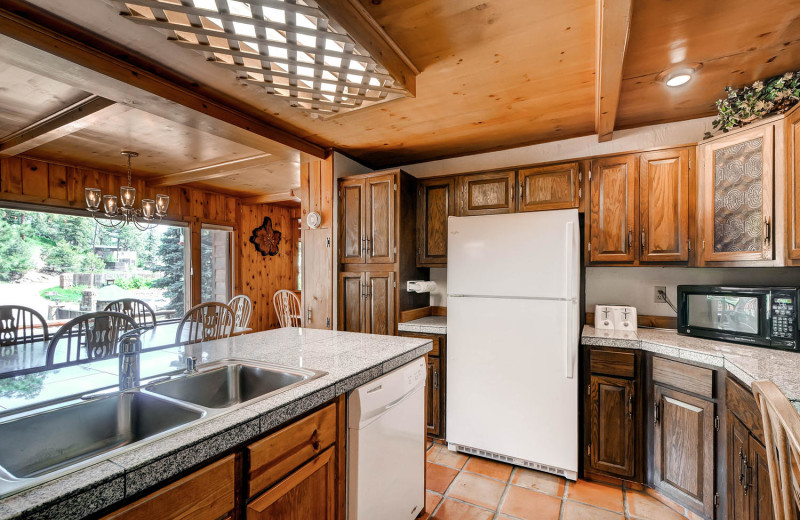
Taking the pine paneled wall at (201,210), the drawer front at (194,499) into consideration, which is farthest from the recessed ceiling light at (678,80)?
the pine paneled wall at (201,210)

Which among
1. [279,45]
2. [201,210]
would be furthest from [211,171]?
[279,45]

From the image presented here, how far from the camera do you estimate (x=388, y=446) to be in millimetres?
1570

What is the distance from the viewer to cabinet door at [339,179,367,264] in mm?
3066

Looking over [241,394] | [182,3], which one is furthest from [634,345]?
[182,3]

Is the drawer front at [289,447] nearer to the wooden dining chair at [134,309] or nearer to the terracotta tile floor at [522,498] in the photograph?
the terracotta tile floor at [522,498]

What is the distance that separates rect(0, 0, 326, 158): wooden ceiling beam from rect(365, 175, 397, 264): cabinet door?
3.25 feet

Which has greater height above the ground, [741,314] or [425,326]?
[741,314]

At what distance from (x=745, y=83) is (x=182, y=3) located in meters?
2.78

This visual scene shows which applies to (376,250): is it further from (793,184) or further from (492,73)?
(793,184)

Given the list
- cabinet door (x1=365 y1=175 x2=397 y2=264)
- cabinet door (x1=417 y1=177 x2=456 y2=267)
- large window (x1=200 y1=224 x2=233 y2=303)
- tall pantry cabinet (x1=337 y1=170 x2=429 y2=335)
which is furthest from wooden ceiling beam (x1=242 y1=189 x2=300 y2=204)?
cabinet door (x1=417 y1=177 x2=456 y2=267)

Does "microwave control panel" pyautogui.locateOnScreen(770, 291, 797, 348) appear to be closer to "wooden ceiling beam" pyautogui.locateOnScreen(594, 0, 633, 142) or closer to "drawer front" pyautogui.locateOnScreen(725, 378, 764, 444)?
"drawer front" pyautogui.locateOnScreen(725, 378, 764, 444)

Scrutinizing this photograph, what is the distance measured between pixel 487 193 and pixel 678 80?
1.28 meters

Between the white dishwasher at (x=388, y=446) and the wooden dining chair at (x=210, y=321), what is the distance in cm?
177

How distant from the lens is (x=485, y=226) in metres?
2.53
